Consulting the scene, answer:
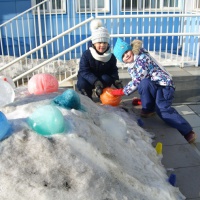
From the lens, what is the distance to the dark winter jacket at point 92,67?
427cm

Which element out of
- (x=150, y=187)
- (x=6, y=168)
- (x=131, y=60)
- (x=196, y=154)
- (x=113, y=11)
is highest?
(x=113, y=11)

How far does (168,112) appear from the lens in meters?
3.78

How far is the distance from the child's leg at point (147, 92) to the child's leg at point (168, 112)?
85mm

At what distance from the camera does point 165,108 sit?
3801 mm

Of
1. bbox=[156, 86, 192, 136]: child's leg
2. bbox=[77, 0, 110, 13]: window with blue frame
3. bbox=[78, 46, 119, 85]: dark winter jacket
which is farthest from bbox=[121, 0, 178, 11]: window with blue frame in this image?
bbox=[156, 86, 192, 136]: child's leg

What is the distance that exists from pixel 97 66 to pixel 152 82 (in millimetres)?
899

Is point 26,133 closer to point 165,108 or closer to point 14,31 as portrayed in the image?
point 165,108

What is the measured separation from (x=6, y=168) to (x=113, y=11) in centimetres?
693

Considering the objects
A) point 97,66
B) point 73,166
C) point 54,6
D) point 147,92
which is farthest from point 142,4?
point 73,166

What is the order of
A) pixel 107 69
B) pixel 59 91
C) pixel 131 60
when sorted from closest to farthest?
pixel 59 91 → pixel 131 60 → pixel 107 69

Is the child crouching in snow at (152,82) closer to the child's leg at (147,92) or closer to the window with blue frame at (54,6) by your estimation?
the child's leg at (147,92)

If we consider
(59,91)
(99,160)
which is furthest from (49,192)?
(59,91)

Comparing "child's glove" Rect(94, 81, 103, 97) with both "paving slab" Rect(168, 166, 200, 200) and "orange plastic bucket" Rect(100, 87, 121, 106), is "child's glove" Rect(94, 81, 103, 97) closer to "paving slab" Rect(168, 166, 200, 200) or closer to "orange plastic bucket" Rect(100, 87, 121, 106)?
"orange plastic bucket" Rect(100, 87, 121, 106)

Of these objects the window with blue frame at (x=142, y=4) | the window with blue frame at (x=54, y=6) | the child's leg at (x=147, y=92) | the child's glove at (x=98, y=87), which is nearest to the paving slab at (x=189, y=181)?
the child's leg at (x=147, y=92)
